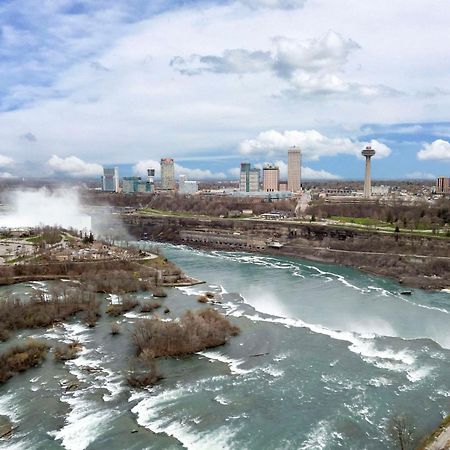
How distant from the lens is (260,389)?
45.0ft

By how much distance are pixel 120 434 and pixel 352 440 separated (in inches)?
199

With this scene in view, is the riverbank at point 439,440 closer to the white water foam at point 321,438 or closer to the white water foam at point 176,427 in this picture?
the white water foam at point 321,438

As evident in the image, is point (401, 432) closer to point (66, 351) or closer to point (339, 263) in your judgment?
point (66, 351)

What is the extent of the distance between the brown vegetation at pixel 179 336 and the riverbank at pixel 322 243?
1543cm

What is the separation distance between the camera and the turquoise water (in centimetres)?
1152

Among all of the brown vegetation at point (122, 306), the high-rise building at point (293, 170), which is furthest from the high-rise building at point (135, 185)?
the brown vegetation at point (122, 306)

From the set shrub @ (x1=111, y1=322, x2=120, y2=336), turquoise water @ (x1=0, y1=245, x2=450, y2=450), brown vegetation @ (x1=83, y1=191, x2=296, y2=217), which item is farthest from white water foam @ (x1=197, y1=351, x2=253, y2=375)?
brown vegetation @ (x1=83, y1=191, x2=296, y2=217)

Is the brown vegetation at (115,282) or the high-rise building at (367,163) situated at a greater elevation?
the high-rise building at (367,163)

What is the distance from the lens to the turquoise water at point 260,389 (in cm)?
1152

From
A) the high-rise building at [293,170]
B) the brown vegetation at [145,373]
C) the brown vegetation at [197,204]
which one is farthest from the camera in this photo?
the high-rise building at [293,170]

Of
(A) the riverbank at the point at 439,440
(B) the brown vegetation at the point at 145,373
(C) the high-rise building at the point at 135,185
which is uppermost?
(C) the high-rise building at the point at 135,185

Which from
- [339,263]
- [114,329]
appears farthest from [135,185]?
[114,329]

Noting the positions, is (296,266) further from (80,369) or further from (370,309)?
(80,369)

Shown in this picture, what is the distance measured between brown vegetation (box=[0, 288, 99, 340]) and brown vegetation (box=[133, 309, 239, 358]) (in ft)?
12.1
